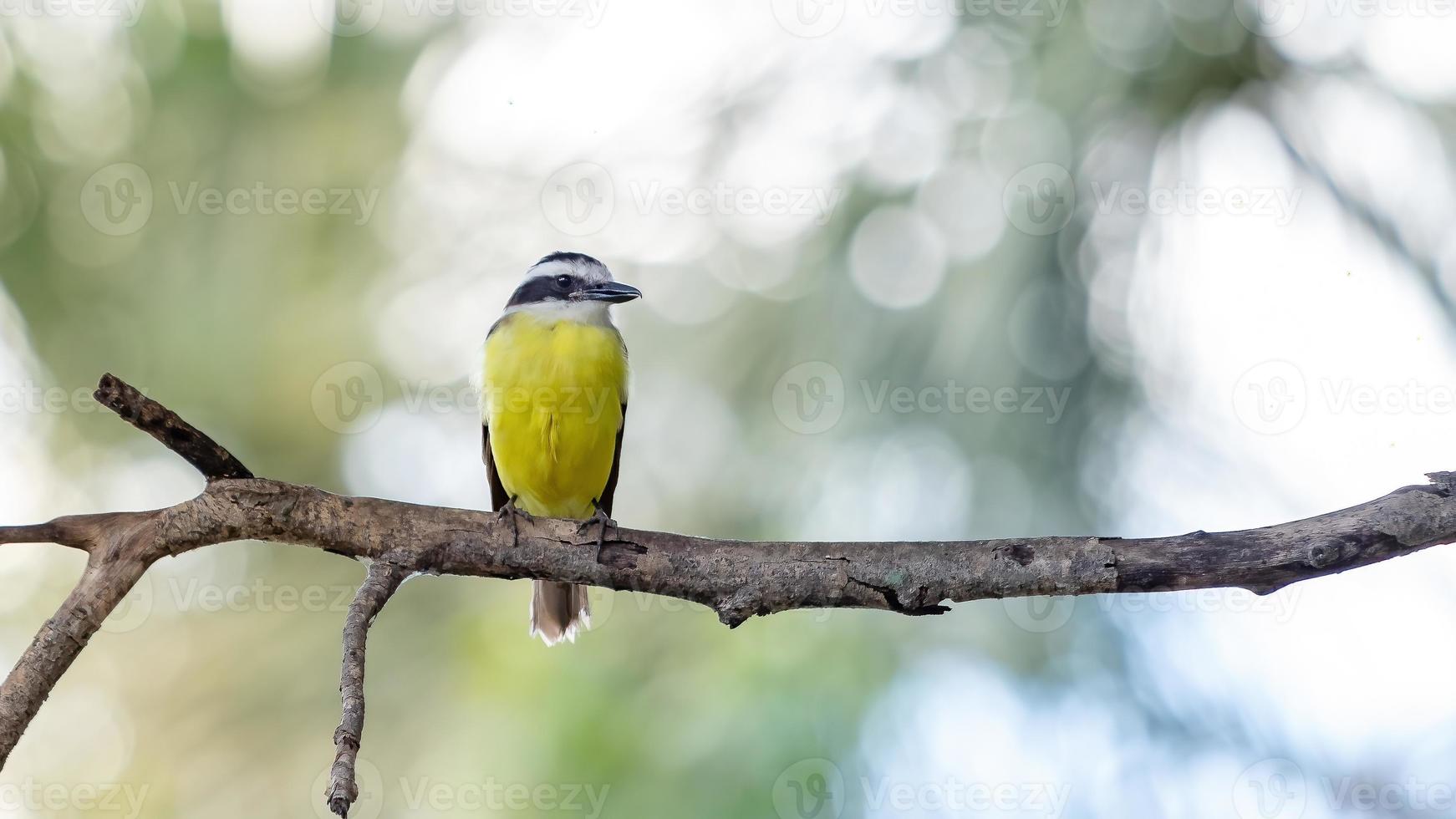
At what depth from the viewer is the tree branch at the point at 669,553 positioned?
1.99 metres

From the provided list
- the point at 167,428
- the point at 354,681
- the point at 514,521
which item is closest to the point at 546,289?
the point at 514,521

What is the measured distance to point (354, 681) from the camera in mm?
1837

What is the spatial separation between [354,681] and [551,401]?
5.86ft

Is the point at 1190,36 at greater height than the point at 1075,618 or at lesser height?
greater

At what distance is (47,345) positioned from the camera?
5.43 meters

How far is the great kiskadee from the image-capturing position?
11.7 feet

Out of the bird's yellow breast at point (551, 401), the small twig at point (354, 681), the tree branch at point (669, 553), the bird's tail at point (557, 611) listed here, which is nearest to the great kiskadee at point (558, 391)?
the bird's yellow breast at point (551, 401)

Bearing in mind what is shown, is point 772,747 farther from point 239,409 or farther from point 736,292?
point 239,409

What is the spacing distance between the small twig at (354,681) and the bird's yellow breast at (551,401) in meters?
1.41

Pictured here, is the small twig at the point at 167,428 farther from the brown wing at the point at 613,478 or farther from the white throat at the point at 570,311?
the brown wing at the point at 613,478

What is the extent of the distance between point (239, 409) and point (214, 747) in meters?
1.52

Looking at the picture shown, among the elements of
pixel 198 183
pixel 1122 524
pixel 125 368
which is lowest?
pixel 1122 524

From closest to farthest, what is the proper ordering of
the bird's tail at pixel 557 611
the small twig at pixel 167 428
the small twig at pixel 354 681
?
the small twig at pixel 354 681 < the small twig at pixel 167 428 < the bird's tail at pixel 557 611

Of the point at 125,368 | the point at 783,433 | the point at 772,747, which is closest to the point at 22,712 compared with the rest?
the point at 772,747
